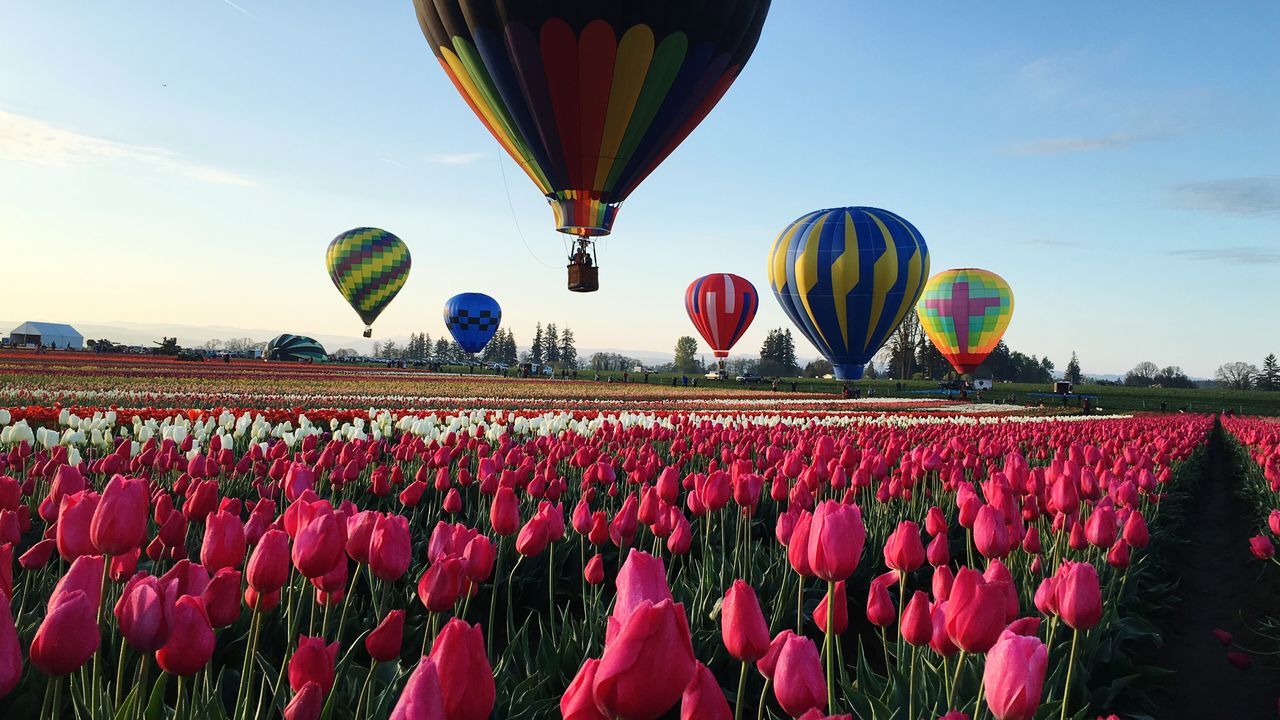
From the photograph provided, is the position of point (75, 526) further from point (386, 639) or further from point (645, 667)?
point (645, 667)

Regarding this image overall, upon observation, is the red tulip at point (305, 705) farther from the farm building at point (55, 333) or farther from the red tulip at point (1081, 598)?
the farm building at point (55, 333)

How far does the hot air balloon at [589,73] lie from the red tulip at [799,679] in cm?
1832

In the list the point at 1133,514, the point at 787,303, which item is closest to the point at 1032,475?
the point at 1133,514

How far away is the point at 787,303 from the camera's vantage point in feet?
111

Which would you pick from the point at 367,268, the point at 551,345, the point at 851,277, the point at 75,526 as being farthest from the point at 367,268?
the point at 551,345

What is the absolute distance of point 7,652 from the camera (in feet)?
4.63

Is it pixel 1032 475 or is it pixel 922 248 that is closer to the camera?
pixel 1032 475

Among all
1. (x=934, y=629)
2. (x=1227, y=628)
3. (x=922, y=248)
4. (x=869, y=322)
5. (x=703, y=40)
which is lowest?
(x=1227, y=628)

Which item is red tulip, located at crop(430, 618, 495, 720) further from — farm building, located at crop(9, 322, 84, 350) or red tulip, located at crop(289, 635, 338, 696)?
farm building, located at crop(9, 322, 84, 350)

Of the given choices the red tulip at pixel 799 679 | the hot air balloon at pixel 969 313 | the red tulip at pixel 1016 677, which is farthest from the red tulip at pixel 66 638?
the hot air balloon at pixel 969 313

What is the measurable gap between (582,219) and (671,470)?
62.5ft

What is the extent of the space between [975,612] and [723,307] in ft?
153

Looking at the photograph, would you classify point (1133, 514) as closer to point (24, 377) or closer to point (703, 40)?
point (703, 40)

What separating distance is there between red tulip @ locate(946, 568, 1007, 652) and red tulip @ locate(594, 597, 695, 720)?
104cm
